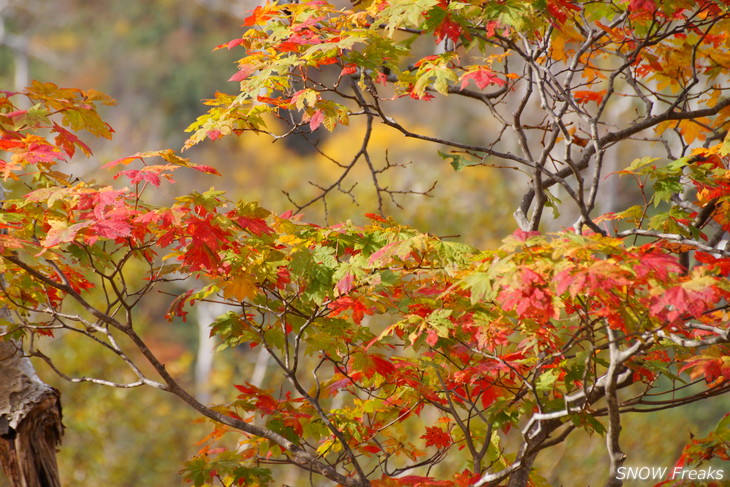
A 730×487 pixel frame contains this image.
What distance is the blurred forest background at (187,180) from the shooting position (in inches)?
274

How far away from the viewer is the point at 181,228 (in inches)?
77.2

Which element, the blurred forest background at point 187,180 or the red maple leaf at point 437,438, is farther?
the blurred forest background at point 187,180

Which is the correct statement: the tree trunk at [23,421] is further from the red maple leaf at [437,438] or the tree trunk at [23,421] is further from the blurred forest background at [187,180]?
the red maple leaf at [437,438]

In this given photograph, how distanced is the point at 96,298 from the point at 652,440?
18.4ft

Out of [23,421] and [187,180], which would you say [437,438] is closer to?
Result: [23,421]

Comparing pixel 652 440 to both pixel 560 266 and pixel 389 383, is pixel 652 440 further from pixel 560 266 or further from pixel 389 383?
pixel 560 266

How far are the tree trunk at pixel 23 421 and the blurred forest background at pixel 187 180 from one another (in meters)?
1.08

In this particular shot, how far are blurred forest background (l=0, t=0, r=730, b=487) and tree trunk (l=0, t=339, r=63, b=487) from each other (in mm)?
1077

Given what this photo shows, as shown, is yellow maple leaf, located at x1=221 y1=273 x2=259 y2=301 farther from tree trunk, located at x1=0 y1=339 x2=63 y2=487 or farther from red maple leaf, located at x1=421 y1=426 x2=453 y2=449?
red maple leaf, located at x1=421 y1=426 x2=453 y2=449

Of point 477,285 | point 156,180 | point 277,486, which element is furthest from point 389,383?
point 277,486

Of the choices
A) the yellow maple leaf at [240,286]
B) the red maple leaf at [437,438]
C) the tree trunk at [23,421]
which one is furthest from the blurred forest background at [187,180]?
the tree trunk at [23,421]

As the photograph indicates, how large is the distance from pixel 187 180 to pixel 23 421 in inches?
627

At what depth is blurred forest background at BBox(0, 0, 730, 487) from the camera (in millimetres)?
6953

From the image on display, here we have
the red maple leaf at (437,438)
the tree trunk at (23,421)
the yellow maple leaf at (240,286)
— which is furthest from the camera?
the red maple leaf at (437,438)
